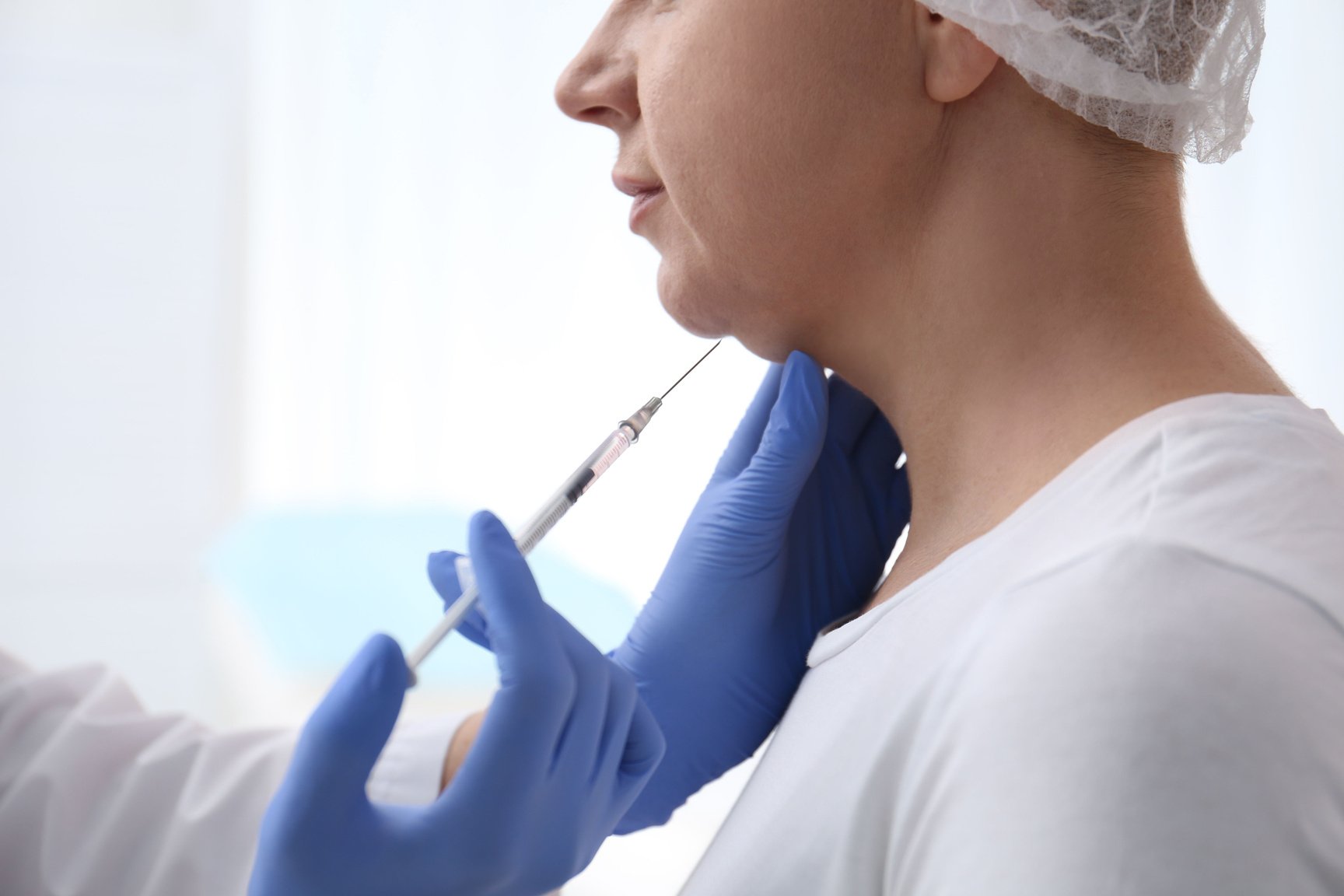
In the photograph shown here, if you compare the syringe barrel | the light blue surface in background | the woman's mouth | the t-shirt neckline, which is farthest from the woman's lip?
the light blue surface in background

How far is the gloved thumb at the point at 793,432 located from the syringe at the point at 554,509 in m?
0.12

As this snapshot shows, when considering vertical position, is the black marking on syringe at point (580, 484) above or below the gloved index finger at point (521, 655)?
above

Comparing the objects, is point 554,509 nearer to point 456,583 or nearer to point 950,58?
point 456,583

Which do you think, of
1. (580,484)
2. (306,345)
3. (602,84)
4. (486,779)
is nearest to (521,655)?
(486,779)

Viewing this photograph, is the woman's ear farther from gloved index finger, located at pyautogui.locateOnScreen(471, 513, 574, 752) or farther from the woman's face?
gloved index finger, located at pyautogui.locateOnScreen(471, 513, 574, 752)

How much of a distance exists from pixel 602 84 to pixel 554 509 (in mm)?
369

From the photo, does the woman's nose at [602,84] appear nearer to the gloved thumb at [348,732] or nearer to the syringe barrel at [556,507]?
the syringe barrel at [556,507]

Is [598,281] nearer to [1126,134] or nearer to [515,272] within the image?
[515,272]

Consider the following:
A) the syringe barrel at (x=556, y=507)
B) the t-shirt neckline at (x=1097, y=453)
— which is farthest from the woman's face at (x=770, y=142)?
the t-shirt neckline at (x=1097, y=453)

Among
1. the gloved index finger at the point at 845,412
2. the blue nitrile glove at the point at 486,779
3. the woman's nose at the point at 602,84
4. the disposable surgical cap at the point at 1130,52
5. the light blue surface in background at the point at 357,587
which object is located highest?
the woman's nose at the point at 602,84

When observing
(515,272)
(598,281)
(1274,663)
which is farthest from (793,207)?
(515,272)

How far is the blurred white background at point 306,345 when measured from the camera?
272cm

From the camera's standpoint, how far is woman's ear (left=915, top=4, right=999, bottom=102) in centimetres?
75

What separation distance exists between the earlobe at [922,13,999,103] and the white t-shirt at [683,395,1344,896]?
0.27 meters
